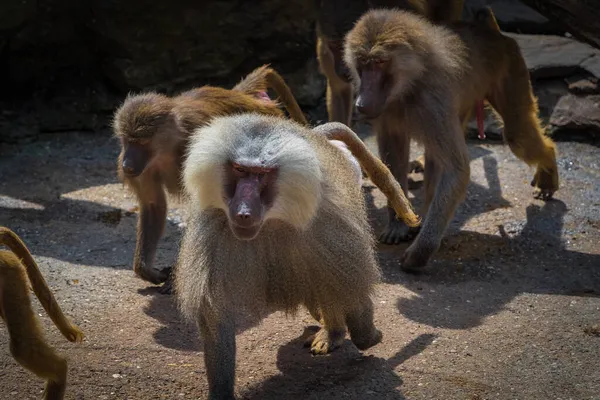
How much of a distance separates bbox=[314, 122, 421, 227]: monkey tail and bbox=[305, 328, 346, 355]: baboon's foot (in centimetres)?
60

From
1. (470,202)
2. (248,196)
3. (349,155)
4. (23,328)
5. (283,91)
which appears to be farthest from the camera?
(470,202)

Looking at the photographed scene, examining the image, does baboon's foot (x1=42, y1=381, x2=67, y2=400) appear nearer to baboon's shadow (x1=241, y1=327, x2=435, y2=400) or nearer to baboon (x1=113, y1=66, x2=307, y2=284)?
baboon's shadow (x1=241, y1=327, x2=435, y2=400)

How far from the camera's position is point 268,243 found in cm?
352

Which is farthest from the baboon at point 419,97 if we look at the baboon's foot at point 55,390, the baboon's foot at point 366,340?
the baboon's foot at point 55,390

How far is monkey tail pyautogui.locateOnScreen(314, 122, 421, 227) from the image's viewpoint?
4090 millimetres

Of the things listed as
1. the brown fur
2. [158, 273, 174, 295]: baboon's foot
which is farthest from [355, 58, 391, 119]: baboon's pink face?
the brown fur

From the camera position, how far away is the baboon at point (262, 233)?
330cm

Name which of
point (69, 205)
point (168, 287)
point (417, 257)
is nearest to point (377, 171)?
point (417, 257)

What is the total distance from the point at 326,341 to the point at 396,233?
1.69 m

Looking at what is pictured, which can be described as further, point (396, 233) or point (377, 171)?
point (396, 233)

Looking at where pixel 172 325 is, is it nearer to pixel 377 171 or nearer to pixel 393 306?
pixel 393 306

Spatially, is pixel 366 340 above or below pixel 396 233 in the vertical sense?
above

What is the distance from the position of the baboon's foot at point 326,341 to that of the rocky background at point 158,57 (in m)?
3.59

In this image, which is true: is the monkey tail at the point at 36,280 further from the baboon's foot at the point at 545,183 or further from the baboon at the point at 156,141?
the baboon's foot at the point at 545,183
